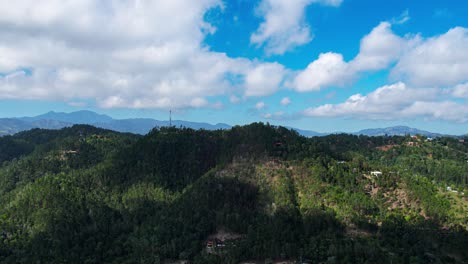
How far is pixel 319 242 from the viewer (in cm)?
9394

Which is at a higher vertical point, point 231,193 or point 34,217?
point 231,193

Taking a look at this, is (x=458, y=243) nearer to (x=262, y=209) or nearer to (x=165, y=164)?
(x=262, y=209)

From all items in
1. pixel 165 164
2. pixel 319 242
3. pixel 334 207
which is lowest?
pixel 319 242

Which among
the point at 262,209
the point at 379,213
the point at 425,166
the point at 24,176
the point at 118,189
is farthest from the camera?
the point at 425,166

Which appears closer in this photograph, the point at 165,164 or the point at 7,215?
the point at 7,215

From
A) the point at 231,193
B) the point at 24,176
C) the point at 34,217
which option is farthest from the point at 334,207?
the point at 24,176

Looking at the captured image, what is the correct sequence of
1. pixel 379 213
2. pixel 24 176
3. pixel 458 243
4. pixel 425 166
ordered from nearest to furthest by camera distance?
pixel 458 243 → pixel 379 213 → pixel 24 176 → pixel 425 166

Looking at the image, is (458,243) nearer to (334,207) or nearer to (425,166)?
(334,207)

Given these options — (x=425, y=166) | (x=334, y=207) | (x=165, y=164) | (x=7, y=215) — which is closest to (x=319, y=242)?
(x=334, y=207)

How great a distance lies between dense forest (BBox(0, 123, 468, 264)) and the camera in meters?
94.0

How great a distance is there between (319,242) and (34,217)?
84.3m

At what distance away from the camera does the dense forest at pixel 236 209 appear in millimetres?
94000

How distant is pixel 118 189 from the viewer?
13162 cm

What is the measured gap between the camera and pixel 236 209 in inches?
4417
